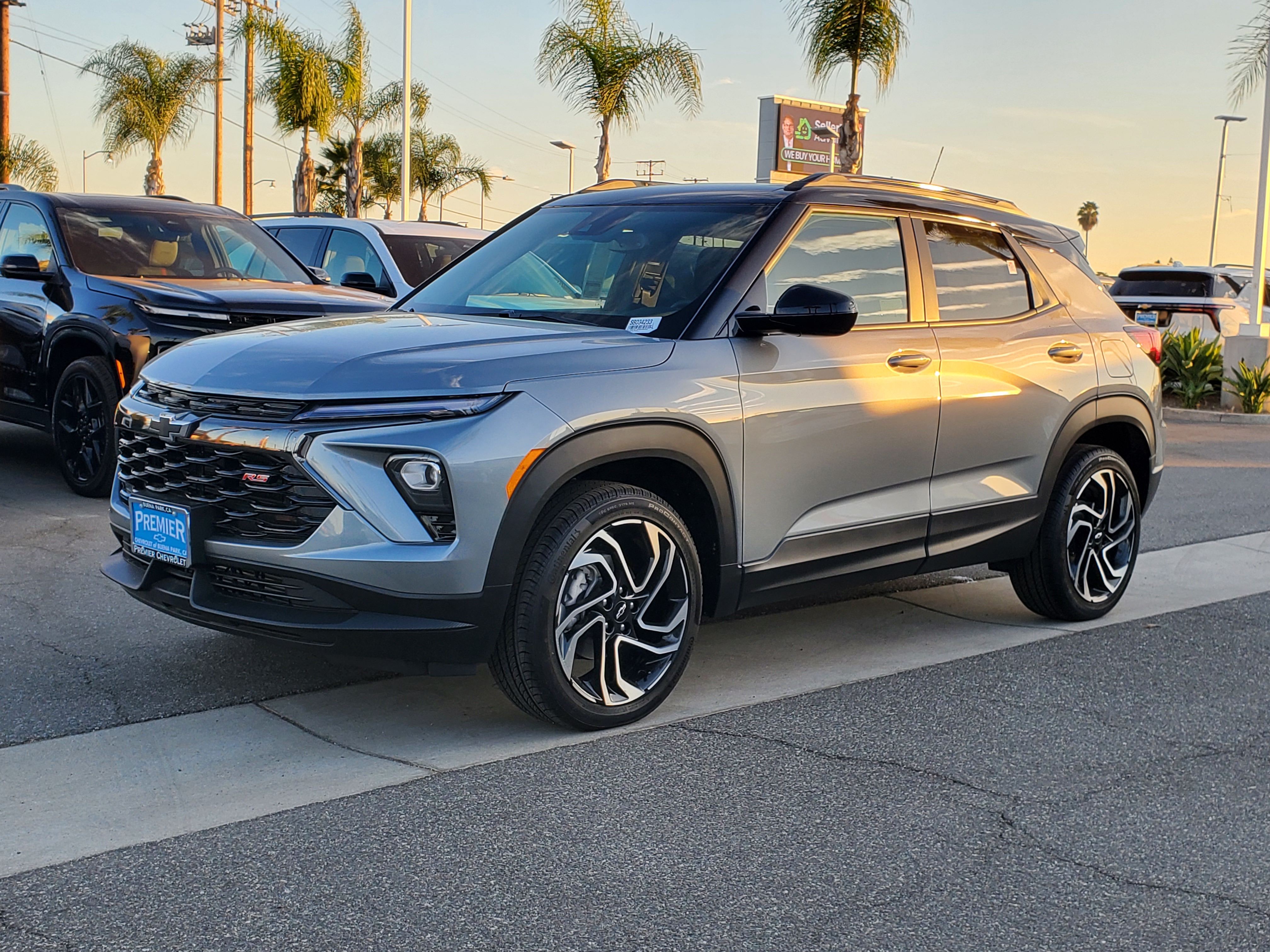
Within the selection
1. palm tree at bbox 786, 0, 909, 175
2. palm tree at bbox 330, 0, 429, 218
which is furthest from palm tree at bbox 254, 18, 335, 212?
palm tree at bbox 786, 0, 909, 175

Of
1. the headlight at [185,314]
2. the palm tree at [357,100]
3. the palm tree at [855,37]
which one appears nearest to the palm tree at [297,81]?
the palm tree at [357,100]

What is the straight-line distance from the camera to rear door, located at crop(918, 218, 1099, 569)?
534 cm

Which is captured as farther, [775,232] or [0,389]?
[0,389]

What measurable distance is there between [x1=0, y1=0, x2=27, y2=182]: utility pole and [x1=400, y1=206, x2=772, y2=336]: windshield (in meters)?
37.4

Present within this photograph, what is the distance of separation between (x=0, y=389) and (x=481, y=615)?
6.29 m

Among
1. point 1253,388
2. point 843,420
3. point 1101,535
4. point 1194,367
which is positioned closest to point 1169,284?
point 1194,367

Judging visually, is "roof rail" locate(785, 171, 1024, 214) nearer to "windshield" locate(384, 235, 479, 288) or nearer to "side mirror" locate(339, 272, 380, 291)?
"side mirror" locate(339, 272, 380, 291)

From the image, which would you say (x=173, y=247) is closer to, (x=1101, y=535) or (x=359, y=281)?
(x=359, y=281)

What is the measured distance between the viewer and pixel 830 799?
3922 mm

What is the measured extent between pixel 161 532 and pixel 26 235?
227 inches

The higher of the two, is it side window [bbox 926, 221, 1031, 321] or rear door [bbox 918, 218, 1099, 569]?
side window [bbox 926, 221, 1031, 321]

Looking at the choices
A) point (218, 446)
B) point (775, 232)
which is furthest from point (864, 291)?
point (218, 446)

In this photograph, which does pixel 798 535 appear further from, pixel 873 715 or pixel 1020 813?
pixel 1020 813

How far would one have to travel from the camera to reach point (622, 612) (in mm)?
4352
